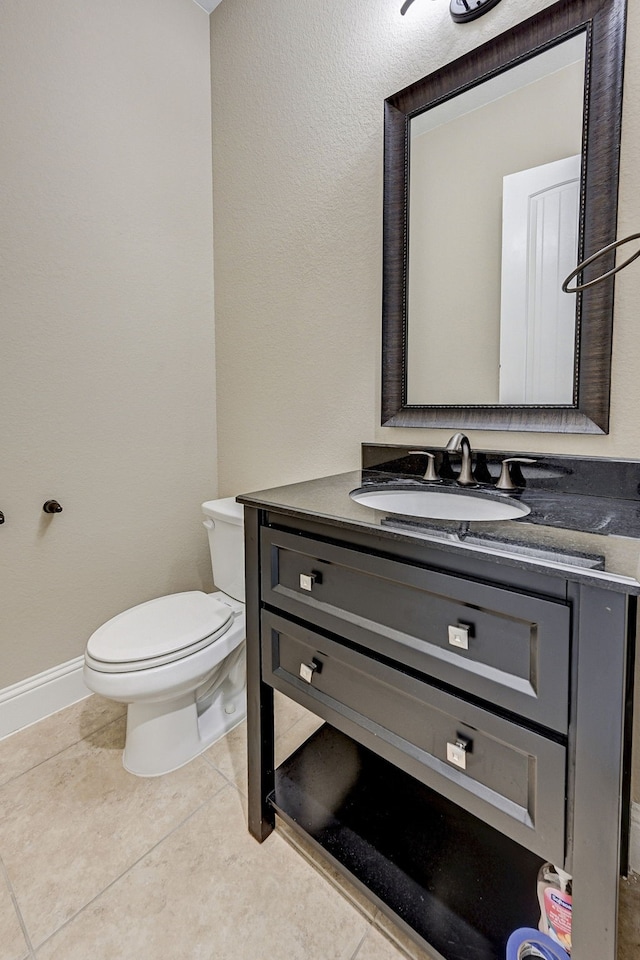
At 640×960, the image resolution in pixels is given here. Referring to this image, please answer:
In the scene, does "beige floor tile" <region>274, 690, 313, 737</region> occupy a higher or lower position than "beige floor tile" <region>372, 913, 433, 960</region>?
higher

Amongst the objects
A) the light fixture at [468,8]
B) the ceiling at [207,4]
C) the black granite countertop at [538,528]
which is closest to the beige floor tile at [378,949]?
the black granite countertop at [538,528]

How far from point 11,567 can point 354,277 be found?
60.0 inches

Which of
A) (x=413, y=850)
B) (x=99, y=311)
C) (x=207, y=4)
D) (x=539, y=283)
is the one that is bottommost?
(x=413, y=850)

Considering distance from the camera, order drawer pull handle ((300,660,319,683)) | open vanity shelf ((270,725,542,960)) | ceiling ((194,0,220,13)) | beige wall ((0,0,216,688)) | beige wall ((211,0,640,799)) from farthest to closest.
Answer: ceiling ((194,0,220,13)), beige wall ((0,0,216,688)), beige wall ((211,0,640,799)), drawer pull handle ((300,660,319,683)), open vanity shelf ((270,725,542,960))

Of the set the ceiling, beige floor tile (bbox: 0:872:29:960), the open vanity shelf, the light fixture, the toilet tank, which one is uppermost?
the ceiling

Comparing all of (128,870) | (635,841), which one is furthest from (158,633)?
(635,841)

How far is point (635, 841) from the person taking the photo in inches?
44.3

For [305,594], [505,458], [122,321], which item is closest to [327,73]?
[122,321]

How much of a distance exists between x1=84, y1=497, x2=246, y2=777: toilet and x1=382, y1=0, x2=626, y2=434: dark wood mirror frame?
0.93 m

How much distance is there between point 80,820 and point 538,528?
1435mm

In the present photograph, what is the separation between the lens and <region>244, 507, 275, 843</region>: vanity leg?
3.64 feet

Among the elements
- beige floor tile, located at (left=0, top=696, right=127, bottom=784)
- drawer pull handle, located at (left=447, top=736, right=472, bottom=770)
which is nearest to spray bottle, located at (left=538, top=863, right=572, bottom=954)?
drawer pull handle, located at (left=447, top=736, right=472, bottom=770)

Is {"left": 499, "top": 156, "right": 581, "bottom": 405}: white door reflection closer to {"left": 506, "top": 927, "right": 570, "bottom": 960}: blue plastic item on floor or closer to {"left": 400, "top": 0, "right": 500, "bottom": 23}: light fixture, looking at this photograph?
{"left": 400, "top": 0, "right": 500, "bottom": 23}: light fixture

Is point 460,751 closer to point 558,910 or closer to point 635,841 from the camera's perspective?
point 558,910
